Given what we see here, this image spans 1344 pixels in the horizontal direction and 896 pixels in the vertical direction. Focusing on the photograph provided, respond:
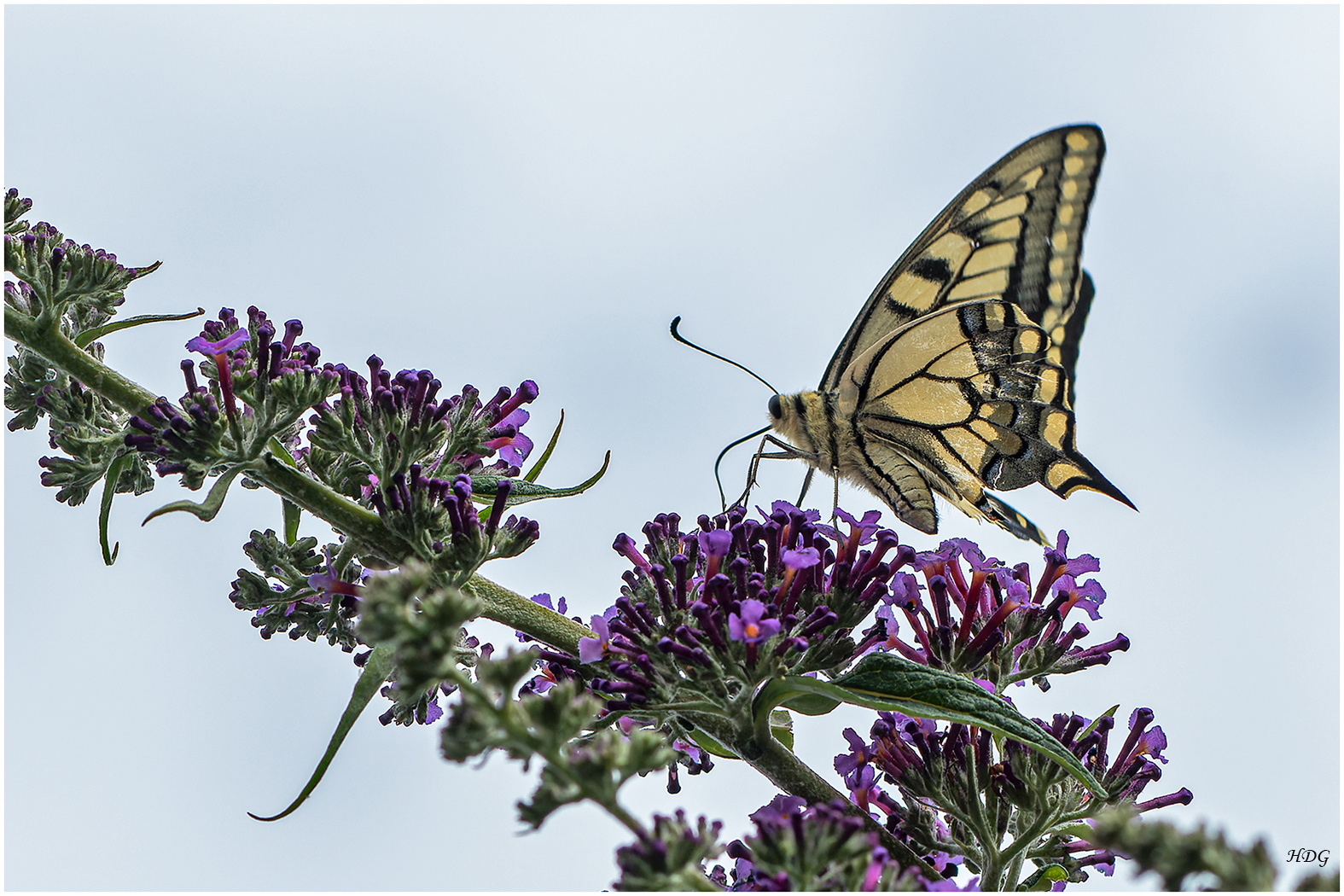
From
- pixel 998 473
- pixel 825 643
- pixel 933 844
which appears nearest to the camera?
pixel 825 643

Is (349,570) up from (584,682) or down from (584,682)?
up

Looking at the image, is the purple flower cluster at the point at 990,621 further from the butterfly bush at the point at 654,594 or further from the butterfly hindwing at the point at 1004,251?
the butterfly hindwing at the point at 1004,251

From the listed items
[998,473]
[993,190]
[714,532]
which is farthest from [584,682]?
[993,190]

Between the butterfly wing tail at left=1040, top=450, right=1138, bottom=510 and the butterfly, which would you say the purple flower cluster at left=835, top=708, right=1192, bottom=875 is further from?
the butterfly wing tail at left=1040, top=450, right=1138, bottom=510

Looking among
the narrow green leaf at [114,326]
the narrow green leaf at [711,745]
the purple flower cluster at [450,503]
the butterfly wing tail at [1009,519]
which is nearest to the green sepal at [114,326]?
the narrow green leaf at [114,326]

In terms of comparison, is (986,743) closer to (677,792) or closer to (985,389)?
(677,792)

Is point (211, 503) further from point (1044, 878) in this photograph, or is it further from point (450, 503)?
point (1044, 878)
